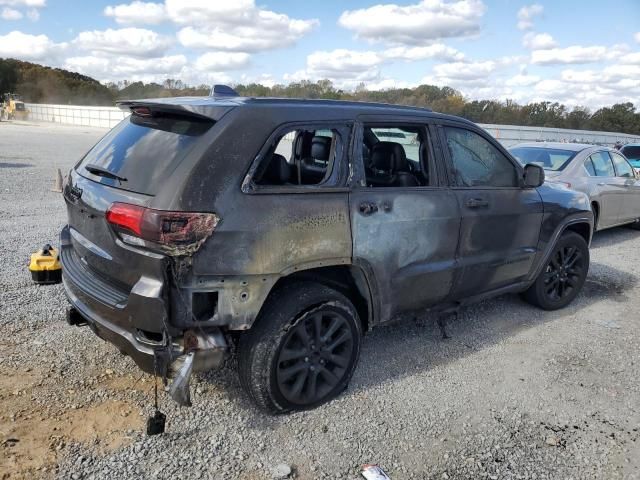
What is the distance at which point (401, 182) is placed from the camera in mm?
3723

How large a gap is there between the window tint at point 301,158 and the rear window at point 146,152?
0.41 m

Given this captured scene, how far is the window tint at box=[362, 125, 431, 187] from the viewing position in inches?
148

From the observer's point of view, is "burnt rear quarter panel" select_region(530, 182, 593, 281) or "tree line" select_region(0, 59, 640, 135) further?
"tree line" select_region(0, 59, 640, 135)

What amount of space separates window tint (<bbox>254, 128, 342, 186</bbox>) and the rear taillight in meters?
0.44

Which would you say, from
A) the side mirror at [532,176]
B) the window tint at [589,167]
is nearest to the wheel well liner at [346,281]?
the side mirror at [532,176]

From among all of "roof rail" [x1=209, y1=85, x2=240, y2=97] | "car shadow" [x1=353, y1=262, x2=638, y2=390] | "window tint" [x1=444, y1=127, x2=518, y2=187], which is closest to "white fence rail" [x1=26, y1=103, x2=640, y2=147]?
"car shadow" [x1=353, y1=262, x2=638, y2=390]

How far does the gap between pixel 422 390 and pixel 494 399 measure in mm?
493

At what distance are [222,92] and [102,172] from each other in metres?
1.08

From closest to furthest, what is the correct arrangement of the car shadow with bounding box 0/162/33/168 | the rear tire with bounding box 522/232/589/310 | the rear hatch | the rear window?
the rear hatch, the rear window, the rear tire with bounding box 522/232/589/310, the car shadow with bounding box 0/162/33/168

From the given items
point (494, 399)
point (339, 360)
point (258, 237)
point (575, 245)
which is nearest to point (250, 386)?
point (339, 360)

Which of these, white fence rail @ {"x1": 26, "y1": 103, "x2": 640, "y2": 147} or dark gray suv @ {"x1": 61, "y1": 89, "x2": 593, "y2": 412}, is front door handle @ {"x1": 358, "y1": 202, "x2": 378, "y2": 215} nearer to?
dark gray suv @ {"x1": 61, "y1": 89, "x2": 593, "y2": 412}

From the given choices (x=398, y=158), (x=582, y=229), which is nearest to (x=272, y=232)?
(x=398, y=158)

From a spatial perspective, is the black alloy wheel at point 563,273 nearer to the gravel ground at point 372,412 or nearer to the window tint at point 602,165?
the gravel ground at point 372,412

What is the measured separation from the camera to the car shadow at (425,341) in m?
3.54
